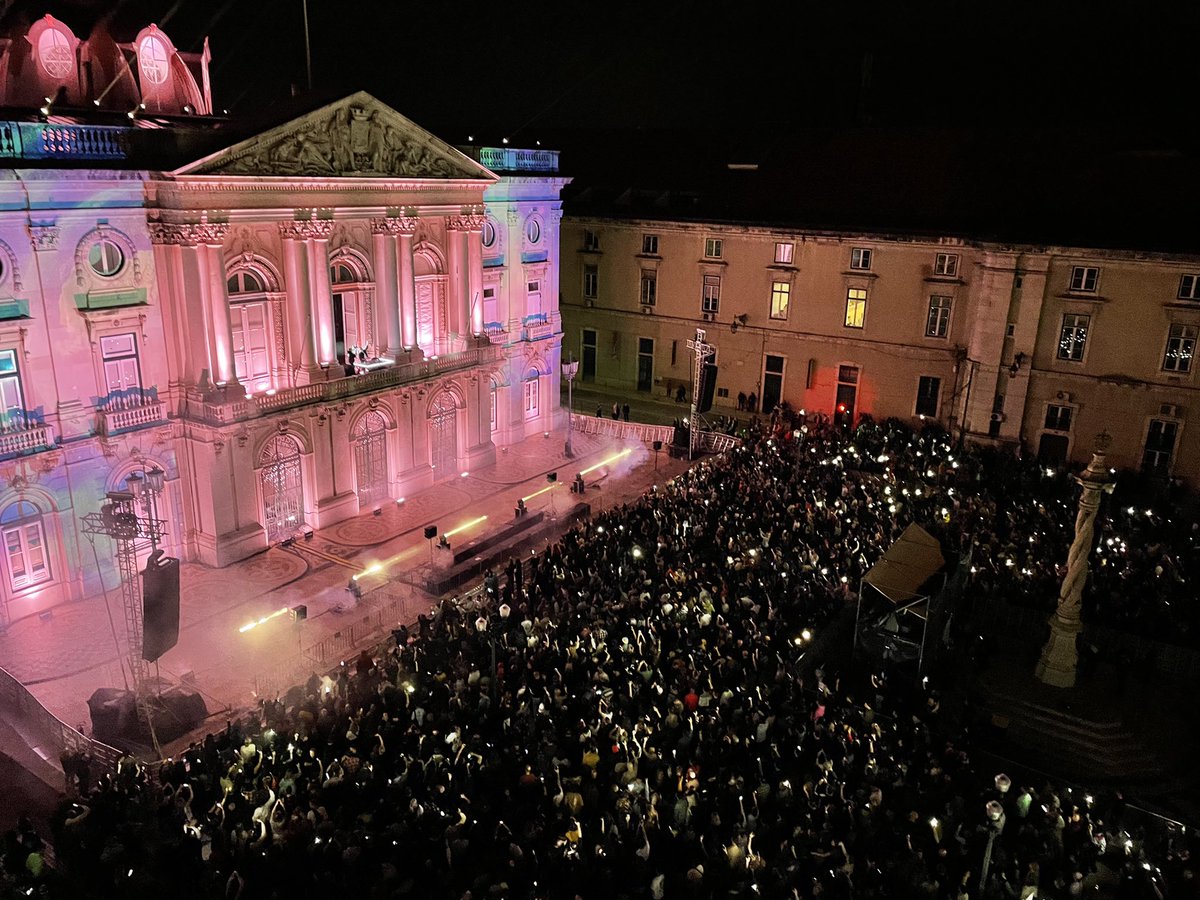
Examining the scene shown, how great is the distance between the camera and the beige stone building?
1358 inches

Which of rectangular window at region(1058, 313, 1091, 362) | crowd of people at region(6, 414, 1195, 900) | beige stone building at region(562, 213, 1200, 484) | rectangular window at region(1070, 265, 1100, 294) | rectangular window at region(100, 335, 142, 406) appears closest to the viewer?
crowd of people at region(6, 414, 1195, 900)

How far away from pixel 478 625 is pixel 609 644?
305 cm

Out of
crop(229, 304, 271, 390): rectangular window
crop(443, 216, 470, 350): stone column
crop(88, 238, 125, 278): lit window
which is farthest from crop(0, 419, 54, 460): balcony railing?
crop(443, 216, 470, 350): stone column

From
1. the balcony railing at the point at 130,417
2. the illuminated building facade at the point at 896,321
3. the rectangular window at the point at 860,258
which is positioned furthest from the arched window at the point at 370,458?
the rectangular window at the point at 860,258

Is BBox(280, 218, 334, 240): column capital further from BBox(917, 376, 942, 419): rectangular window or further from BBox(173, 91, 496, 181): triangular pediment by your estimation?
BBox(917, 376, 942, 419): rectangular window

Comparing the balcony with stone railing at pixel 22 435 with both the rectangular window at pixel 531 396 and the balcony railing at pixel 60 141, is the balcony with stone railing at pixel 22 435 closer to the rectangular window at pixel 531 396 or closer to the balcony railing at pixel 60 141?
the balcony railing at pixel 60 141

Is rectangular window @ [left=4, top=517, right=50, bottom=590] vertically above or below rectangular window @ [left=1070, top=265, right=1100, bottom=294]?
below

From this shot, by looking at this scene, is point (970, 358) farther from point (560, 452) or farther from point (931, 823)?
point (931, 823)

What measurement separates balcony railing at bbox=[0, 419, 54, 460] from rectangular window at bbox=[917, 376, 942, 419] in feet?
109

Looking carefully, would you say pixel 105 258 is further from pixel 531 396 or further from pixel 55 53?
pixel 531 396

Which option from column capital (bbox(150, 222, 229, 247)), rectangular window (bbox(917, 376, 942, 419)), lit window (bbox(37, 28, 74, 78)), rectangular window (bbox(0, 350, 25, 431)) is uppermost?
lit window (bbox(37, 28, 74, 78))

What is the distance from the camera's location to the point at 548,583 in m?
23.1

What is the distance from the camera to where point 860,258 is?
40969 mm

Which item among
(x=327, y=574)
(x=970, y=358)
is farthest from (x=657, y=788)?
(x=970, y=358)
